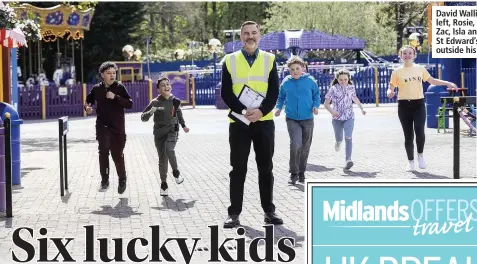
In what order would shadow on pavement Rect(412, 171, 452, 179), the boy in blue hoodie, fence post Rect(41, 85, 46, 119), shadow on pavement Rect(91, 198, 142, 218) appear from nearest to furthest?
shadow on pavement Rect(91, 198, 142, 218), the boy in blue hoodie, shadow on pavement Rect(412, 171, 452, 179), fence post Rect(41, 85, 46, 119)

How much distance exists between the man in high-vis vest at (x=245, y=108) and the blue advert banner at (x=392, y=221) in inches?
134

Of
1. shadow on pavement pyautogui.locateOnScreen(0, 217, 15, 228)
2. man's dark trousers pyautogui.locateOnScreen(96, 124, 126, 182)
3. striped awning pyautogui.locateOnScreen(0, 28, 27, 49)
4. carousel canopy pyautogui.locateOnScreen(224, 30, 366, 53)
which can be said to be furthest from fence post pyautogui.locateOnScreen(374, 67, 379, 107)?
shadow on pavement pyautogui.locateOnScreen(0, 217, 15, 228)

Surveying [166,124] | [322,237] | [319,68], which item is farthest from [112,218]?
[319,68]

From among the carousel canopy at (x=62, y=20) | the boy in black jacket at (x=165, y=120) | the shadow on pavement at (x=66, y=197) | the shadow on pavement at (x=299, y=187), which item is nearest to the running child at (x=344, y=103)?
the shadow on pavement at (x=299, y=187)

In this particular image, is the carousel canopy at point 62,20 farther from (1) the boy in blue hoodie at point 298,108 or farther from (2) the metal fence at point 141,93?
(1) the boy in blue hoodie at point 298,108

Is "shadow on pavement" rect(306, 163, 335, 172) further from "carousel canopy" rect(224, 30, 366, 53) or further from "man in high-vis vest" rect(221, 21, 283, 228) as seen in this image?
"carousel canopy" rect(224, 30, 366, 53)

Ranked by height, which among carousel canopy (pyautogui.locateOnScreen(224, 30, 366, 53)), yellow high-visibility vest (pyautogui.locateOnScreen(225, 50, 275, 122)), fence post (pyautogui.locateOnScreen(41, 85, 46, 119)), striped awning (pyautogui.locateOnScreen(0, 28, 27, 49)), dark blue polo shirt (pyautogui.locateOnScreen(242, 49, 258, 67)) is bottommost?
fence post (pyautogui.locateOnScreen(41, 85, 46, 119))

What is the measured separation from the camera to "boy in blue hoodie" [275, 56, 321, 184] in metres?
10.5

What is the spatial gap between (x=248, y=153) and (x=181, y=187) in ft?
10.2

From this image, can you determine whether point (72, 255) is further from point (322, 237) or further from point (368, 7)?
point (368, 7)

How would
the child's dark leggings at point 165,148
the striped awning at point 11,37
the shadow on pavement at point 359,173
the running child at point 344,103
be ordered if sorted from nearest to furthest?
the child's dark leggings at point 165,148, the shadow on pavement at point 359,173, the running child at point 344,103, the striped awning at point 11,37

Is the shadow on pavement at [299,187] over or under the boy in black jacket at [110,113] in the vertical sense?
under

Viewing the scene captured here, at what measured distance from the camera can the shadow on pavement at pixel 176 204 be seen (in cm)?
865

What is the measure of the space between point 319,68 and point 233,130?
3398 cm
